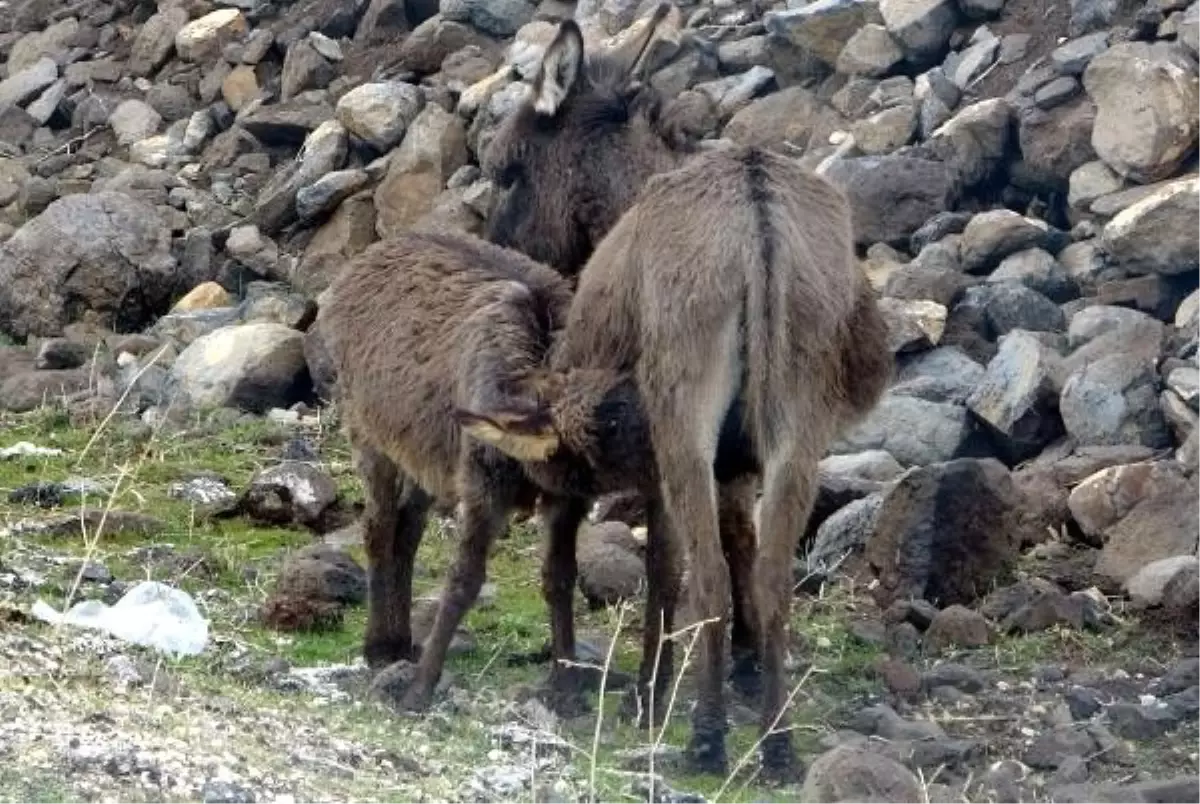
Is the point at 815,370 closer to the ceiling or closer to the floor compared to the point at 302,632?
closer to the ceiling

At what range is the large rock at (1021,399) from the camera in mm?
10898

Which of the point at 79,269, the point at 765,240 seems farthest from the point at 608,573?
the point at 79,269

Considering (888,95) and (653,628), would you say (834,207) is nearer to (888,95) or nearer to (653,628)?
(653,628)

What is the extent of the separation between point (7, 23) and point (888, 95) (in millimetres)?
9307

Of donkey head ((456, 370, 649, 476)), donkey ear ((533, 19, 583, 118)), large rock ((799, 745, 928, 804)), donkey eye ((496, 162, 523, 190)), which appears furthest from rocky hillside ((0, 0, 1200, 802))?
donkey head ((456, 370, 649, 476))

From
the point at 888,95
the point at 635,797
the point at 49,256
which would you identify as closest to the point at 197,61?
the point at 49,256

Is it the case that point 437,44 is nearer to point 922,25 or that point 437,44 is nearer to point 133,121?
point 133,121

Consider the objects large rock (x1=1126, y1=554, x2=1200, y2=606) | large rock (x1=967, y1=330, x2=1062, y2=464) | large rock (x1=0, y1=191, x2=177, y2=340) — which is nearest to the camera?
large rock (x1=1126, y1=554, x2=1200, y2=606)

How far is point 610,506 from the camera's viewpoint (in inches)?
431

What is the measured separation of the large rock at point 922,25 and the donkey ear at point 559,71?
482 cm

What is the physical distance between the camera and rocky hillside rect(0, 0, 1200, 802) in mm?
7469

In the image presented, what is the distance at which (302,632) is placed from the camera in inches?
371

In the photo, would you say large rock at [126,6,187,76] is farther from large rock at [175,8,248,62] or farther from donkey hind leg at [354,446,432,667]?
donkey hind leg at [354,446,432,667]

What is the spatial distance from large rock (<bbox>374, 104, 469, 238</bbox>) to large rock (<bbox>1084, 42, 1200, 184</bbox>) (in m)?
4.59
